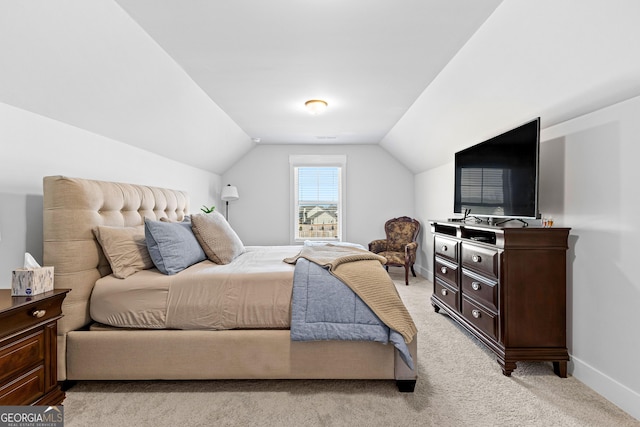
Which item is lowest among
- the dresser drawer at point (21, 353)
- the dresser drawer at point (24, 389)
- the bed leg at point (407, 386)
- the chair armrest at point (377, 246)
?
the bed leg at point (407, 386)

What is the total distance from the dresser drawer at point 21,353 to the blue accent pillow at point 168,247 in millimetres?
719

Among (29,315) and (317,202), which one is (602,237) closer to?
(29,315)

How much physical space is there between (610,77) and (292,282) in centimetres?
212

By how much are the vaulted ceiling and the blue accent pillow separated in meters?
1.02

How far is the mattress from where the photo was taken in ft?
6.73

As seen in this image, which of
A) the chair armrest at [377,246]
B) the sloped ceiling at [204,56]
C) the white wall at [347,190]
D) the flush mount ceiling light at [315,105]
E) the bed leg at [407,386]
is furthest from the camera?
the white wall at [347,190]

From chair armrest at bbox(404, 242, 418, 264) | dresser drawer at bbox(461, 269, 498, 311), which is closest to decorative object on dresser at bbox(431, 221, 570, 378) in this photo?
dresser drawer at bbox(461, 269, 498, 311)

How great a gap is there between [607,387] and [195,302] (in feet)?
8.19

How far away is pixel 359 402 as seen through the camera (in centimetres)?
191

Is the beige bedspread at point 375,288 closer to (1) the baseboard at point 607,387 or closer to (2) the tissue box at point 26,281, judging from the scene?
(1) the baseboard at point 607,387

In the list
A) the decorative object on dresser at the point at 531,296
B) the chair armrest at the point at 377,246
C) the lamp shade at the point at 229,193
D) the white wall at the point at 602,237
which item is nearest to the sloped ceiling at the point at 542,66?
the white wall at the point at 602,237

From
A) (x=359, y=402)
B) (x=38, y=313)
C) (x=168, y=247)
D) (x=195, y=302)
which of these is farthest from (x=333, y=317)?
(x=38, y=313)

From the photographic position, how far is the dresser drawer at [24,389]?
1.49 meters

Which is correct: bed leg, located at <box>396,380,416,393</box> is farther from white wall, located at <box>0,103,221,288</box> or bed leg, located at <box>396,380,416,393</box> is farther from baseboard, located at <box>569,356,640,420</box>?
white wall, located at <box>0,103,221,288</box>
